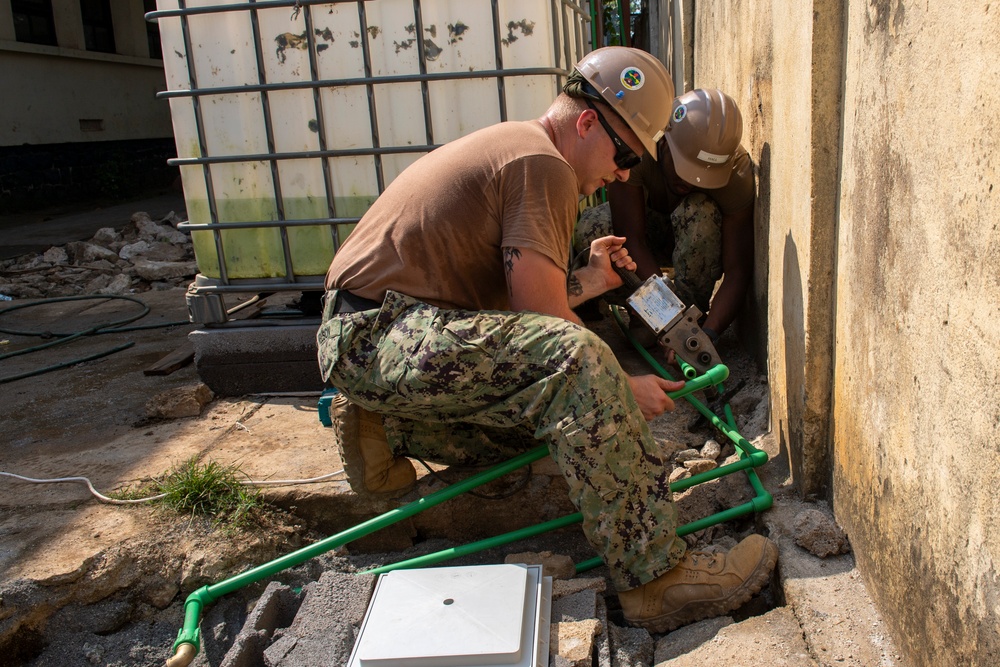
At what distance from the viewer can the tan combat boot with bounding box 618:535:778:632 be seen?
7.36 ft

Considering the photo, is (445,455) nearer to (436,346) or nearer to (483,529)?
(483,529)

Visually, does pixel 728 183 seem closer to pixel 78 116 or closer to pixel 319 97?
pixel 319 97

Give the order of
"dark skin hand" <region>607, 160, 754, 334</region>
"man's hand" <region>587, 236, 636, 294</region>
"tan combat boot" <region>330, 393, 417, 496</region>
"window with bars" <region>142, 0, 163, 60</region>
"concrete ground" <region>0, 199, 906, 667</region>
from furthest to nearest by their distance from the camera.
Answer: "window with bars" <region>142, 0, 163, 60</region> < "dark skin hand" <region>607, 160, 754, 334</region> < "man's hand" <region>587, 236, 636, 294</region> < "tan combat boot" <region>330, 393, 417, 496</region> < "concrete ground" <region>0, 199, 906, 667</region>

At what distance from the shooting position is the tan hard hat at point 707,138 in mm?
3373

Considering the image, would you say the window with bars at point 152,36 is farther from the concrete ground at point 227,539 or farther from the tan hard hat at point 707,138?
the tan hard hat at point 707,138

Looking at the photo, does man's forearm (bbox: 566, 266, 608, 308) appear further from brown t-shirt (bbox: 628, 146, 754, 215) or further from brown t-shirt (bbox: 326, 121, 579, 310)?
brown t-shirt (bbox: 628, 146, 754, 215)

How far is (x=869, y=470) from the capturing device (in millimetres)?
1983

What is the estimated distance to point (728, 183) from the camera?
3.45m

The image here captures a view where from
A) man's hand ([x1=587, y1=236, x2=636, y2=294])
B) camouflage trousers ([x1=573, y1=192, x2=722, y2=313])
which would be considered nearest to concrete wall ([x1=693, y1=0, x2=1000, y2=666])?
man's hand ([x1=587, y1=236, x2=636, y2=294])

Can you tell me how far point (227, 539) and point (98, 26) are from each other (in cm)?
1420

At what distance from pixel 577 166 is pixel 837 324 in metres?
0.87

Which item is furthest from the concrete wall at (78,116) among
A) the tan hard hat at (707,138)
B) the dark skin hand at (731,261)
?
the dark skin hand at (731,261)

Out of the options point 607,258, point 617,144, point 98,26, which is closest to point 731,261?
point 607,258

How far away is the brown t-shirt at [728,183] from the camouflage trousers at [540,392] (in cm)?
147
